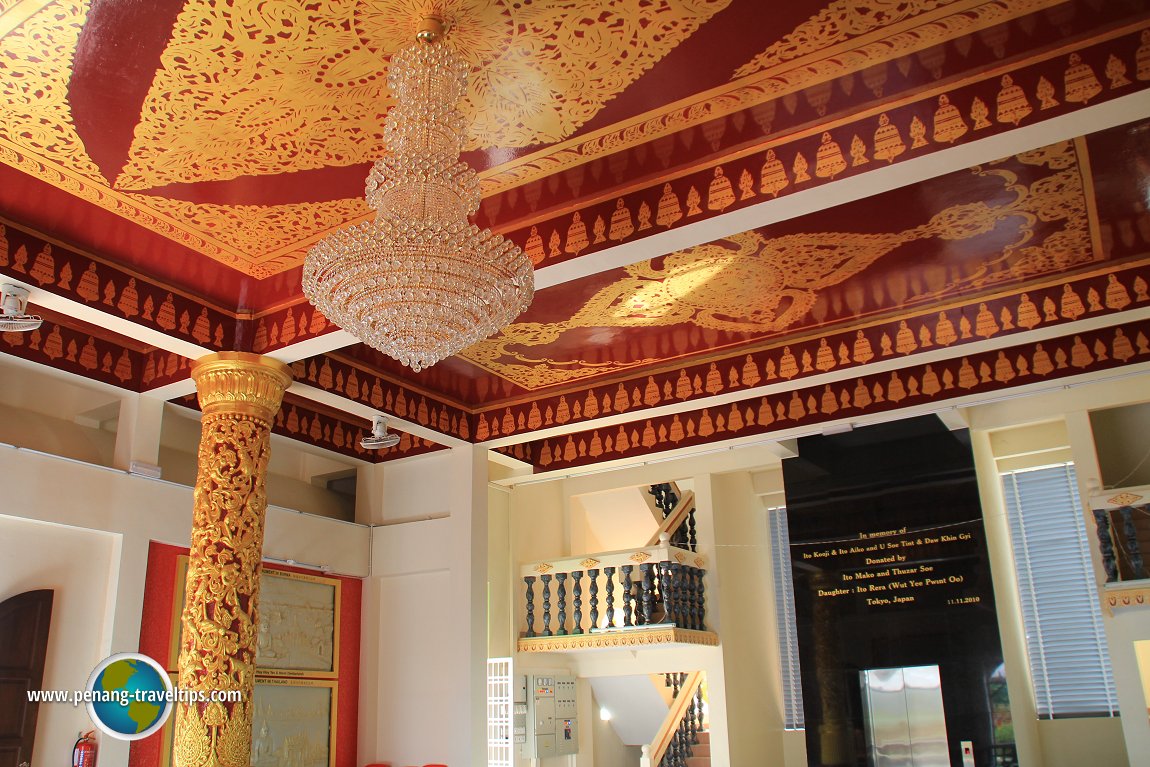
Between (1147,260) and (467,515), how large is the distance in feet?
20.2

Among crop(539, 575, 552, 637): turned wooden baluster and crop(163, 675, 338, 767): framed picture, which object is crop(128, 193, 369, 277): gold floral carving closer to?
crop(163, 675, 338, 767): framed picture

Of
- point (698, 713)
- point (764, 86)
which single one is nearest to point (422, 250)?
point (764, 86)

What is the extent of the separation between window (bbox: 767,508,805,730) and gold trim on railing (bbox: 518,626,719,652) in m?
1.56

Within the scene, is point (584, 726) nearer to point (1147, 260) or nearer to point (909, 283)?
point (909, 283)

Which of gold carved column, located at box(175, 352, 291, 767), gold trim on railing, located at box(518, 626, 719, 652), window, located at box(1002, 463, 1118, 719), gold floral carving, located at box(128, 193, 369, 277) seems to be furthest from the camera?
gold trim on railing, located at box(518, 626, 719, 652)

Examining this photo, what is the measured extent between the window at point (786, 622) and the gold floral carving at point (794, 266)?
17.5 ft

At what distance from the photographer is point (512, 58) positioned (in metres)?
4.61

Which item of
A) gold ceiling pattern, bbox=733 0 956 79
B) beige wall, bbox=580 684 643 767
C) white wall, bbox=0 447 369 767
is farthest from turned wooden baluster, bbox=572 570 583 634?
gold ceiling pattern, bbox=733 0 956 79

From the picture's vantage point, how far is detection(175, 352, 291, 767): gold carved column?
616 cm

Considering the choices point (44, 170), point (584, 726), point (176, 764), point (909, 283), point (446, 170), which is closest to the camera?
Answer: point (446, 170)

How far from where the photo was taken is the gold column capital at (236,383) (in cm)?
684

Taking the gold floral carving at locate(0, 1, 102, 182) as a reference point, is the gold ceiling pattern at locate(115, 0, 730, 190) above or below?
above

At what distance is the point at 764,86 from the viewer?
16.0 feet

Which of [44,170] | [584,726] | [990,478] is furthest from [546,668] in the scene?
[44,170]
